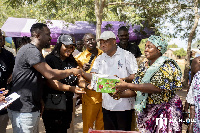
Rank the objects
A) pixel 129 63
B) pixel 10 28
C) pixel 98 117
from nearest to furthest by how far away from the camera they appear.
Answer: pixel 129 63
pixel 98 117
pixel 10 28

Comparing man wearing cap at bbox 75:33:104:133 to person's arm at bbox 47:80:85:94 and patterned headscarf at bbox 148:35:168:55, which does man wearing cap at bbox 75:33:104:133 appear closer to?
person's arm at bbox 47:80:85:94

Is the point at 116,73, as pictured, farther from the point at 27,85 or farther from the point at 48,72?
the point at 27,85

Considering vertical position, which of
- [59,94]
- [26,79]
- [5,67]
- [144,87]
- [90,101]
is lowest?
[90,101]

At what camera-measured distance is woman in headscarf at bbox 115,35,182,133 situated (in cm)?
224

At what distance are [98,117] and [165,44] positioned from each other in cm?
198

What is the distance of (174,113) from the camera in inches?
90.7

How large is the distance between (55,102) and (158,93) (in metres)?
1.50

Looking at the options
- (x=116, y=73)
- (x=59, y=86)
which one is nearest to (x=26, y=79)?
(x=59, y=86)

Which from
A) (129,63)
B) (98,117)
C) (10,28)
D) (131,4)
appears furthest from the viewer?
(10,28)

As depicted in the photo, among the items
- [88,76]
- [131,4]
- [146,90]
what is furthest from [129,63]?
[131,4]

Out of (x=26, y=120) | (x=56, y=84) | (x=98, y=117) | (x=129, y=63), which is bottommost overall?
(x=98, y=117)

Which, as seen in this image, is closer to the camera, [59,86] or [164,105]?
[164,105]

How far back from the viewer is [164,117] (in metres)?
2.30

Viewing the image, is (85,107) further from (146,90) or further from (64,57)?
(146,90)
